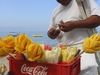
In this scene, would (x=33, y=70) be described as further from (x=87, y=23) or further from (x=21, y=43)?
(x=87, y=23)

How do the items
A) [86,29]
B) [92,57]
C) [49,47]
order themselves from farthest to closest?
[86,29] < [92,57] < [49,47]

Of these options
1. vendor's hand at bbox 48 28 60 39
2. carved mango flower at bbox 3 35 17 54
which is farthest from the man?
carved mango flower at bbox 3 35 17 54

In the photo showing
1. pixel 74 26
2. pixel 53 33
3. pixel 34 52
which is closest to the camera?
pixel 34 52

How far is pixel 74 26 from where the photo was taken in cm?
95

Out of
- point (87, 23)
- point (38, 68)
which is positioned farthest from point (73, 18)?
point (38, 68)

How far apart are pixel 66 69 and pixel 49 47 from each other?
18 cm

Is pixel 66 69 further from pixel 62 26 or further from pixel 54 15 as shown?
pixel 54 15

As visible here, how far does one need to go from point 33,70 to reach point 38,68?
0.02 m

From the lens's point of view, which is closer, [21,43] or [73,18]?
[21,43]

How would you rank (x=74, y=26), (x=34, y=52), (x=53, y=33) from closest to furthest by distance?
(x=34, y=52) < (x=74, y=26) < (x=53, y=33)

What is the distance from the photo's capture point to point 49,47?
85 cm

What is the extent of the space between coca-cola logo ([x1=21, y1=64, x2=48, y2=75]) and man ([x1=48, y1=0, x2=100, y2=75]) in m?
0.23

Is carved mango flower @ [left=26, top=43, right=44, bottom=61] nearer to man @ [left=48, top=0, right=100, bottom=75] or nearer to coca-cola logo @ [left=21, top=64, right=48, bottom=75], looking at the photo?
coca-cola logo @ [left=21, top=64, right=48, bottom=75]

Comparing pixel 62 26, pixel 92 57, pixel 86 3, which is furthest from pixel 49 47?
pixel 86 3
